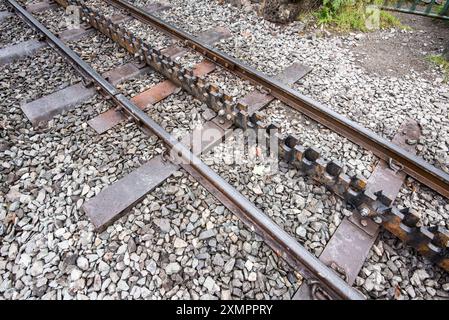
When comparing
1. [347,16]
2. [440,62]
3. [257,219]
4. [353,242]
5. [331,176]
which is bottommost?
[353,242]

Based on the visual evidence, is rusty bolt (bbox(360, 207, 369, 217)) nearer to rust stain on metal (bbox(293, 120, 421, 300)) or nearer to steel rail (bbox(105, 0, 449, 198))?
rust stain on metal (bbox(293, 120, 421, 300))

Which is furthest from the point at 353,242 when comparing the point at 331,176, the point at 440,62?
the point at 440,62

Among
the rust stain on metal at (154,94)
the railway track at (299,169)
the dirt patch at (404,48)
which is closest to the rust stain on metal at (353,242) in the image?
the railway track at (299,169)

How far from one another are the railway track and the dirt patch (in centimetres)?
146

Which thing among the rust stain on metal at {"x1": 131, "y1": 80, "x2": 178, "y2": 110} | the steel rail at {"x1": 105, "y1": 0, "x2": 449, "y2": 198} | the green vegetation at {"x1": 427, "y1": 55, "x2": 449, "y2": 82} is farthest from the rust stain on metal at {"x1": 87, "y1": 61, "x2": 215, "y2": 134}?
the green vegetation at {"x1": 427, "y1": 55, "x2": 449, "y2": 82}

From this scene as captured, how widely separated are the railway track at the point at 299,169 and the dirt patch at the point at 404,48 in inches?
57.4

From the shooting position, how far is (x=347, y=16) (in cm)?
571

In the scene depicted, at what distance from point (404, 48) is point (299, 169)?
372 cm

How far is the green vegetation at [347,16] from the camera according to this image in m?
5.60

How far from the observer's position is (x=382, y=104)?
13.3 feet

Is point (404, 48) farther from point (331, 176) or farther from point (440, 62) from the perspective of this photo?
point (331, 176)

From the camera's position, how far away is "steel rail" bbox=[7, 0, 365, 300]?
228cm
